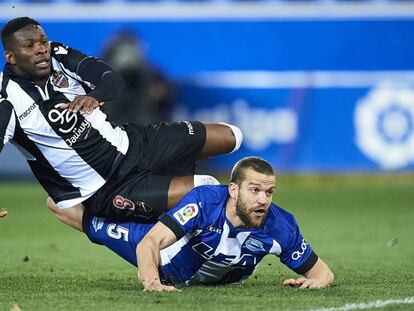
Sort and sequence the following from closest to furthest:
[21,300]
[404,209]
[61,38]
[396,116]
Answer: [21,300] < [404,209] < [396,116] < [61,38]

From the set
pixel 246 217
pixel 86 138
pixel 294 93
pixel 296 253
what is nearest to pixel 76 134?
pixel 86 138

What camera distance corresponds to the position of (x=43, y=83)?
8508 millimetres

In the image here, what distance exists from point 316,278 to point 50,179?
7.26 feet

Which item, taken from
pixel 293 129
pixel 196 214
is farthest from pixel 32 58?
pixel 293 129

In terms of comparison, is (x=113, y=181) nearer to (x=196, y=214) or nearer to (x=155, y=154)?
(x=155, y=154)

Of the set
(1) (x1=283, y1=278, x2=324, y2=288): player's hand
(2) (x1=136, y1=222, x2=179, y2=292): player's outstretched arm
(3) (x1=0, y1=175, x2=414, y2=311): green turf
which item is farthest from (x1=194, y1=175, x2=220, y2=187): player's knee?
(1) (x1=283, y1=278, x2=324, y2=288): player's hand

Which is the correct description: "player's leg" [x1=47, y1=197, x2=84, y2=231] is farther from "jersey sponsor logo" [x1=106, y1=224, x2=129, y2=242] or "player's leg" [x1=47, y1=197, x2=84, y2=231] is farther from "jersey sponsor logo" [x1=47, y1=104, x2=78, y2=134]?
"jersey sponsor logo" [x1=47, y1=104, x2=78, y2=134]

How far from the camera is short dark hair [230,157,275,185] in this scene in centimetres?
770

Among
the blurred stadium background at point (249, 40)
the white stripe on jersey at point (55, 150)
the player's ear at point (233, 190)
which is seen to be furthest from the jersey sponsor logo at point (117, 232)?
the blurred stadium background at point (249, 40)

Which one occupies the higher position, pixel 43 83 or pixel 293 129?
pixel 43 83

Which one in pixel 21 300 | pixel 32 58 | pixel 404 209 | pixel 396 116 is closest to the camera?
pixel 21 300

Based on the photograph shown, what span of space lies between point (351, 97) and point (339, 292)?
33.4ft

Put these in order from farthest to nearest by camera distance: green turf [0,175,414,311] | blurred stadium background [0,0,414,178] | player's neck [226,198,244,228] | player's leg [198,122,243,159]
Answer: blurred stadium background [0,0,414,178], player's leg [198,122,243,159], player's neck [226,198,244,228], green turf [0,175,414,311]

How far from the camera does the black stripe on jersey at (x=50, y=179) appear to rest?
8.55m
